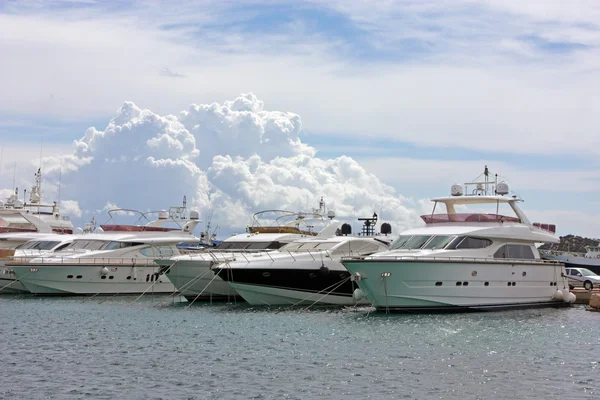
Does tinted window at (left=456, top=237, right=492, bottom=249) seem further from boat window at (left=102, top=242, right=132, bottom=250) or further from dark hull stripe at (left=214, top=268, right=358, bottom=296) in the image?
boat window at (left=102, top=242, right=132, bottom=250)

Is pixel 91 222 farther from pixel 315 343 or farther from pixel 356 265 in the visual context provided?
pixel 315 343

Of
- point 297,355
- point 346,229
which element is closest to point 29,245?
point 346,229

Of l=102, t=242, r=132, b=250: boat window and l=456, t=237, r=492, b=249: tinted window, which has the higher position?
l=456, t=237, r=492, b=249: tinted window

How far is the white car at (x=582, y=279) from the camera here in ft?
148

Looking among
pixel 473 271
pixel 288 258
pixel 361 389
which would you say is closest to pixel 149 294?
pixel 288 258

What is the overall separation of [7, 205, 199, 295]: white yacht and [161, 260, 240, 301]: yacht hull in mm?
1832

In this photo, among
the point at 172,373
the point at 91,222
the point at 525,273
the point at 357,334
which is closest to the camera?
the point at 172,373

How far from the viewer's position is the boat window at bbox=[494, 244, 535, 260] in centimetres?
3356

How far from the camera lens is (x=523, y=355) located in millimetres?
23047

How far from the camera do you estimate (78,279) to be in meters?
42.0

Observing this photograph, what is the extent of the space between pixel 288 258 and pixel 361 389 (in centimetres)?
1707

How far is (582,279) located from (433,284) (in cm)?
1897

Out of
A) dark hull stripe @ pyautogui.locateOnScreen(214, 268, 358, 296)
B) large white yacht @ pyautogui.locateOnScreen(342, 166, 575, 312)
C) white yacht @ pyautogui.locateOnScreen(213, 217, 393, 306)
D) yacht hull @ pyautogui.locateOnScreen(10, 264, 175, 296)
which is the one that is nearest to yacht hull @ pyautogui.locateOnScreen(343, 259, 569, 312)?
large white yacht @ pyautogui.locateOnScreen(342, 166, 575, 312)

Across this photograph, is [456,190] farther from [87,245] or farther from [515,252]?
[87,245]
